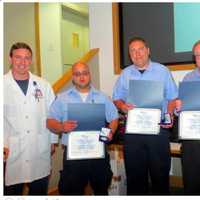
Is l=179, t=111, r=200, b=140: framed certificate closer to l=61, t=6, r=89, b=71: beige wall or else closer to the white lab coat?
the white lab coat

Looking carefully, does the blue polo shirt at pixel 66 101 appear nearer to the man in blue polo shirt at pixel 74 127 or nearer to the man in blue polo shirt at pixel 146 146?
the man in blue polo shirt at pixel 74 127

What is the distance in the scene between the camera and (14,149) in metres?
2.16

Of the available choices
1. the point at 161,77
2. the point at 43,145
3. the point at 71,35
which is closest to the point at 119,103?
the point at 161,77

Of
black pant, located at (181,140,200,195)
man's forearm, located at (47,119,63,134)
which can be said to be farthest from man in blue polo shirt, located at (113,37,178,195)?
man's forearm, located at (47,119,63,134)

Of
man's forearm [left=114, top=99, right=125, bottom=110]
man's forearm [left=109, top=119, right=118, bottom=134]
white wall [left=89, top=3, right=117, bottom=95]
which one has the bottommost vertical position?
man's forearm [left=109, top=119, right=118, bottom=134]

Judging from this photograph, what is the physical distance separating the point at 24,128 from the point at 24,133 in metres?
0.03

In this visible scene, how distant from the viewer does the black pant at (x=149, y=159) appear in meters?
2.21

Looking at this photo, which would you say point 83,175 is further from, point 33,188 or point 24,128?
point 24,128

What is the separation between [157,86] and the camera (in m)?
2.18

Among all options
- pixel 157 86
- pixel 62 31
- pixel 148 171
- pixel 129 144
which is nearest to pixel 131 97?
pixel 157 86

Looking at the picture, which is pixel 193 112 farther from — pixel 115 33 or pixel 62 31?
pixel 62 31

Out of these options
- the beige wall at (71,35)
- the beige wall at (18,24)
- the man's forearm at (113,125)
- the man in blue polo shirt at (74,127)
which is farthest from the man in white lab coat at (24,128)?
the beige wall at (71,35)

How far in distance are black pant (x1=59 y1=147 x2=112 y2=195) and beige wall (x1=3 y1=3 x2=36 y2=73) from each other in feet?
7.96

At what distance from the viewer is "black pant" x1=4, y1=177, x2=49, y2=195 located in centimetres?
217
